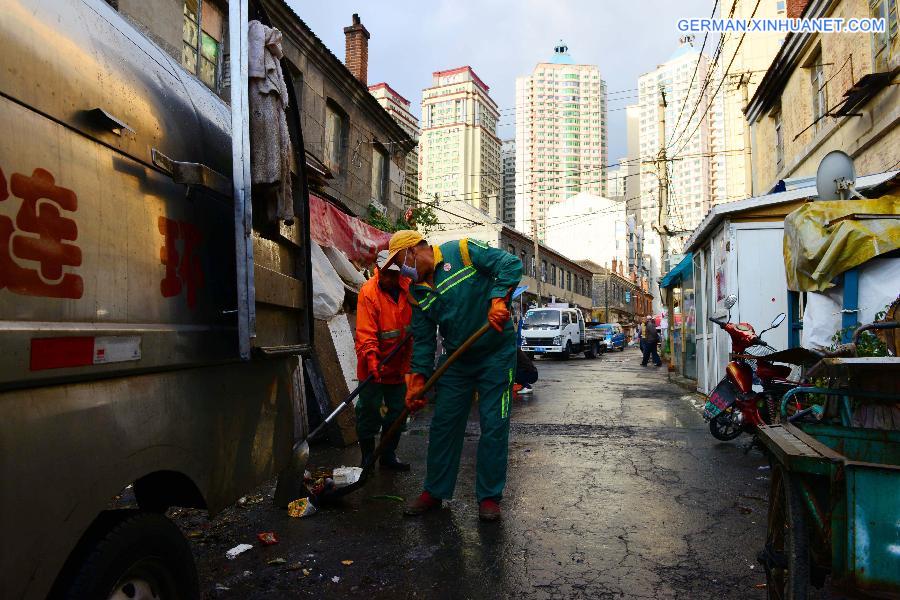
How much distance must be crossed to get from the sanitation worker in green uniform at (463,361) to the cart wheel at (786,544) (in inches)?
70.6

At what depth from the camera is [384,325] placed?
5188 millimetres

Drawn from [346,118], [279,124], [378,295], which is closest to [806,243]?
[378,295]

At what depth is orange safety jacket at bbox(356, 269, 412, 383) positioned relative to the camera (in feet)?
16.7

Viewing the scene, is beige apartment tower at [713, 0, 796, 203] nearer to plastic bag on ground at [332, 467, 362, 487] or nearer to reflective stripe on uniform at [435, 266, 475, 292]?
reflective stripe on uniform at [435, 266, 475, 292]

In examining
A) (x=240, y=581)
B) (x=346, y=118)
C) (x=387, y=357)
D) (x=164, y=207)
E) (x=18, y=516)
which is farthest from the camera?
(x=346, y=118)

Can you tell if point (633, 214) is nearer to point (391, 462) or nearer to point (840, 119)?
point (840, 119)

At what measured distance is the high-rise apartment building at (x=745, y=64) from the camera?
1545cm

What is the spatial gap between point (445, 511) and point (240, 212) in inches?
105

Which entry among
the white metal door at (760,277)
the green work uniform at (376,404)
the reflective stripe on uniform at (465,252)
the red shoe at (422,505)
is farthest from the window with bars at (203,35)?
the white metal door at (760,277)

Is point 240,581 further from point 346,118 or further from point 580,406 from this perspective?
point 346,118

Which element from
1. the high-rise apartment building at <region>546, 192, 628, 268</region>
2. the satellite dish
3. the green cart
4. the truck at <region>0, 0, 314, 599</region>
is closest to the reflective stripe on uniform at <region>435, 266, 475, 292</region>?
the truck at <region>0, 0, 314, 599</region>

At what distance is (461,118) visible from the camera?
3734cm

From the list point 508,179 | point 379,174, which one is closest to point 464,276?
point 379,174

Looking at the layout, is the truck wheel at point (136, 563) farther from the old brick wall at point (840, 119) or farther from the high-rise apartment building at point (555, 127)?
the high-rise apartment building at point (555, 127)
